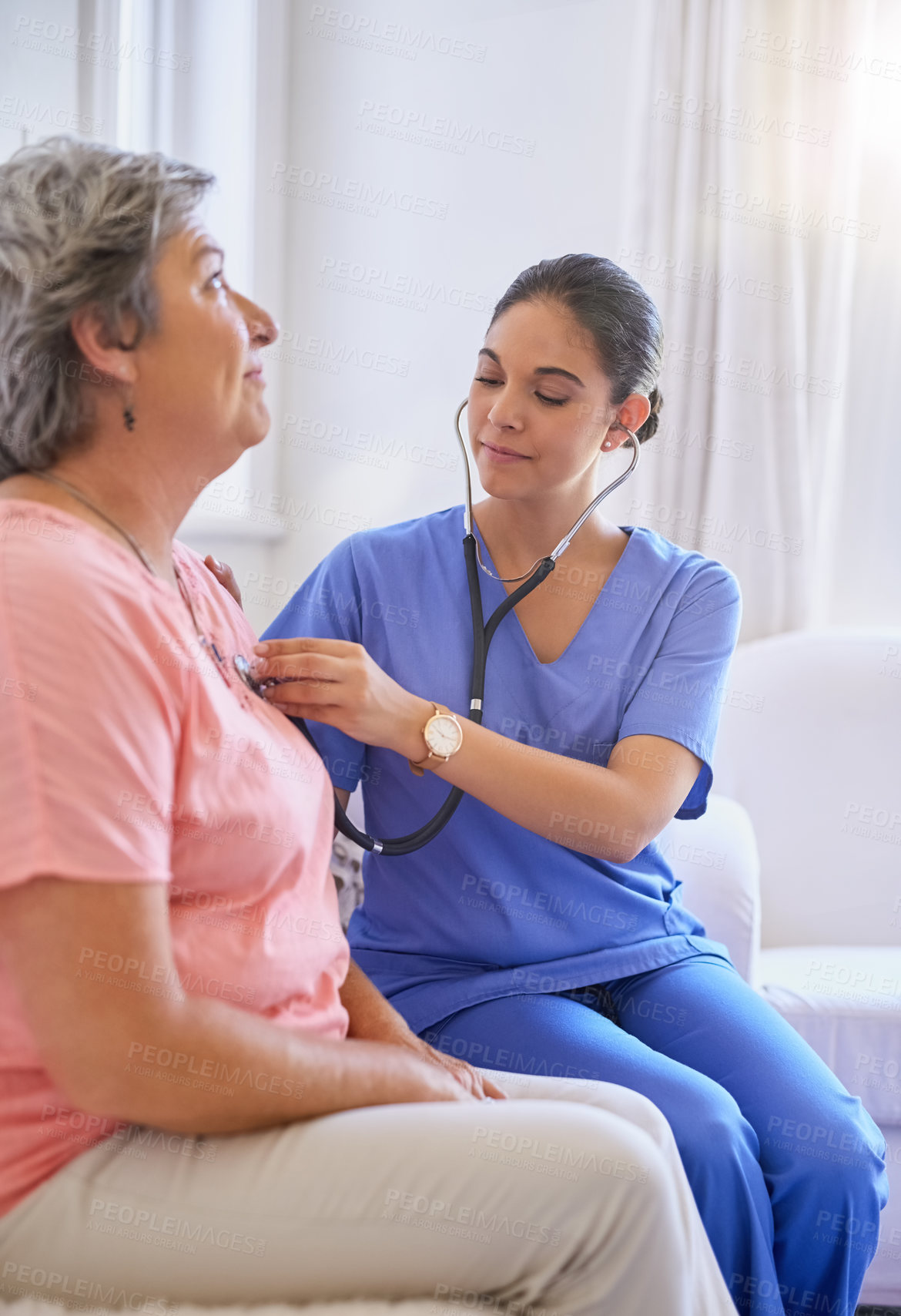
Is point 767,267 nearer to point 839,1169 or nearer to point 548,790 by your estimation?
point 548,790

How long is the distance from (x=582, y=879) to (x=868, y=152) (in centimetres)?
182

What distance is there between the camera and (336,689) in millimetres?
1028

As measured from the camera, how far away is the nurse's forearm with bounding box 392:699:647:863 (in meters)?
1.13

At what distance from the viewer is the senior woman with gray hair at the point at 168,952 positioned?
70cm

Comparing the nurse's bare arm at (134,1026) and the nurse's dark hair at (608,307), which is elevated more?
the nurse's dark hair at (608,307)

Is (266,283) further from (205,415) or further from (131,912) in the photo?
(131,912)

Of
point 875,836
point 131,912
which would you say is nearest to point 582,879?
point 131,912

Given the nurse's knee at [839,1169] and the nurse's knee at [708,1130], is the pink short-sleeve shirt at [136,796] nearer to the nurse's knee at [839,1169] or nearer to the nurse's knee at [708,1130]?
the nurse's knee at [708,1130]

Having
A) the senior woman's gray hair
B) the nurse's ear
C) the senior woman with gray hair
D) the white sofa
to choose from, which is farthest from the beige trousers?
the white sofa

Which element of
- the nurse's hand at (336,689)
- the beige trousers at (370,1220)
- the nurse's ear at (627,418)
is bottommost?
the beige trousers at (370,1220)

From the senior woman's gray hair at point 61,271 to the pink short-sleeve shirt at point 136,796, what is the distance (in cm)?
9

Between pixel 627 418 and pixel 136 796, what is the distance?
914 mm

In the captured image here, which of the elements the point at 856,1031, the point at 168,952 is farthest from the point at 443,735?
the point at 856,1031

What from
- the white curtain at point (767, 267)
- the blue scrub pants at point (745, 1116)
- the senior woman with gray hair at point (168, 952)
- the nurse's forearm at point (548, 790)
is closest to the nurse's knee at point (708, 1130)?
the blue scrub pants at point (745, 1116)
